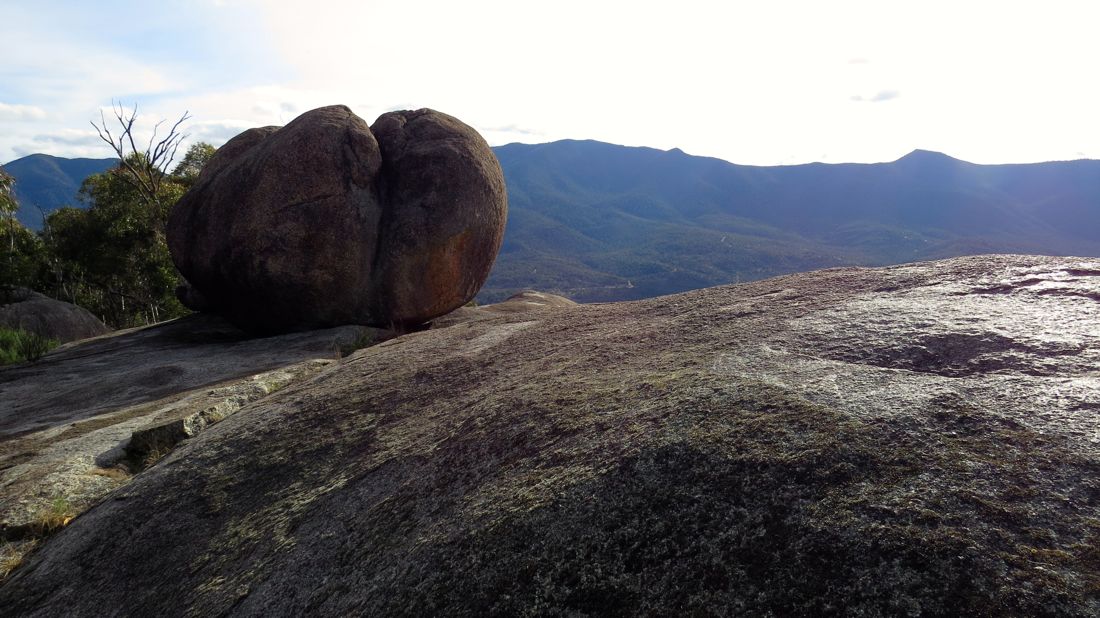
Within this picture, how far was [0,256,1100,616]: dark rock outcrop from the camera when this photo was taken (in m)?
2.82

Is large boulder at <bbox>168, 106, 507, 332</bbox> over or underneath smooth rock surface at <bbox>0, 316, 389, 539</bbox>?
over

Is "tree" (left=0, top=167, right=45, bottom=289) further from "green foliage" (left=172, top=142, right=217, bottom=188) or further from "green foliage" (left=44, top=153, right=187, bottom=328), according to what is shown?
"green foliage" (left=172, top=142, right=217, bottom=188)

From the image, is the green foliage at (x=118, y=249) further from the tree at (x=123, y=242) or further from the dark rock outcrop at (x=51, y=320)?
the dark rock outcrop at (x=51, y=320)

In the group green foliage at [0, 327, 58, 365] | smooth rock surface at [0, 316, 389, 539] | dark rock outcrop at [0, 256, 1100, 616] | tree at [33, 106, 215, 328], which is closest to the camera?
dark rock outcrop at [0, 256, 1100, 616]

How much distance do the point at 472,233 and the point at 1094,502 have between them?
11405 millimetres

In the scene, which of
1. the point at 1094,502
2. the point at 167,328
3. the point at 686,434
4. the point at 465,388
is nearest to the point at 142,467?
the point at 465,388

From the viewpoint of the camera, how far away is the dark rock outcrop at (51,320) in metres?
19.8

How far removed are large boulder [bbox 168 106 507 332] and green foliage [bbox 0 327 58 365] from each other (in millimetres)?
3188

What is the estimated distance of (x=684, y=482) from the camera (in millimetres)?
3535

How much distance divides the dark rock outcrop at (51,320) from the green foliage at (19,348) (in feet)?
18.0

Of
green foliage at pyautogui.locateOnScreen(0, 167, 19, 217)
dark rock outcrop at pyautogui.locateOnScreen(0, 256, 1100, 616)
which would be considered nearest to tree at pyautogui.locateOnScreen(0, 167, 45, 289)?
green foliage at pyautogui.locateOnScreen(0, 167, 19, 217)

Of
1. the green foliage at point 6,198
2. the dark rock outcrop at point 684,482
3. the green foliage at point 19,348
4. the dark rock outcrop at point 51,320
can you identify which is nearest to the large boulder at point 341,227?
the green foliage at point 19,348

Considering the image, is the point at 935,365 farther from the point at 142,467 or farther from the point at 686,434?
the point at 142,467

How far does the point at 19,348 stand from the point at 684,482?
49.0ft
